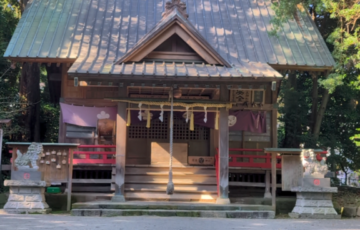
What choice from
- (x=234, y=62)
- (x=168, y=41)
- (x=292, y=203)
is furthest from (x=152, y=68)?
(x=292, y=203)

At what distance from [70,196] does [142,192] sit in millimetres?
2116

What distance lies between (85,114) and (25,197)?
3.70m

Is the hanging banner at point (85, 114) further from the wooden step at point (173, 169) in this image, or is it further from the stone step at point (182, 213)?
the stone step at point (182, 213)

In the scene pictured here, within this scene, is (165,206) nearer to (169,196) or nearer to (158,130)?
(169,196)

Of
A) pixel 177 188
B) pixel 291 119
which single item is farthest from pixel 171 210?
pixel 291 119

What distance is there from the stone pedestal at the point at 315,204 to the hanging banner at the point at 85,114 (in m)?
6.44

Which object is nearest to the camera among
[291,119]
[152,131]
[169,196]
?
[169,196]

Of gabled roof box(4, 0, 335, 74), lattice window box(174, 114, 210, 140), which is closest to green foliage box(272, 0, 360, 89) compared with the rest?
gabled roof box(4, 0, 335, 74)

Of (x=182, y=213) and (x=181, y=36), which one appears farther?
(x=181, y=36)

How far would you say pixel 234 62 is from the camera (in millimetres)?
12445

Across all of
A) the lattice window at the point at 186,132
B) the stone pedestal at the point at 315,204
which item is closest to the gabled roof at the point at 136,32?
the lattice window at the point at 186,132

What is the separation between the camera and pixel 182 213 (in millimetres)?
9820

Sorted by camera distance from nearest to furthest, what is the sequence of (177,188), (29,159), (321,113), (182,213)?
1. (182,213)
2. (29,159)
3. (177,188)
4. (321,113)

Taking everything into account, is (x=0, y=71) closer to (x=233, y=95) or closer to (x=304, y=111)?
(x=233, y=95)
